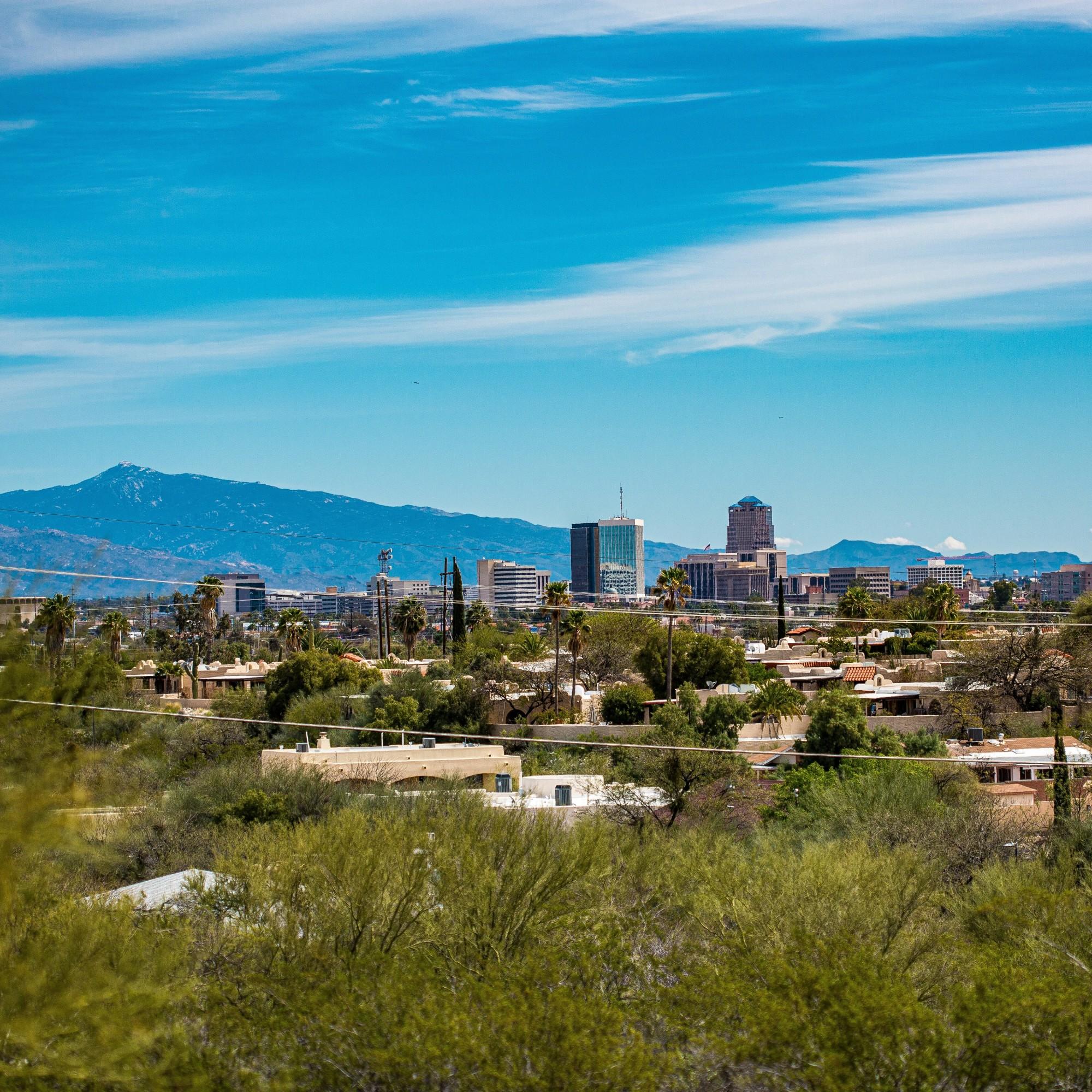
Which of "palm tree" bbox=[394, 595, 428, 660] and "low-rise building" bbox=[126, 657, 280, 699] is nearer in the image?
"low-rise building" bbox=[126, 657, 280, 699]

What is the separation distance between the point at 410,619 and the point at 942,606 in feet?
102

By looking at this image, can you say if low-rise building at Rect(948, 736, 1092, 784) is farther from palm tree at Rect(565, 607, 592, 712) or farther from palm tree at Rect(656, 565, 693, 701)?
palm tree at Rect(565, 607, 592, 712)

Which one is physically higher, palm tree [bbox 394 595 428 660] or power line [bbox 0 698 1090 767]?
palm tree [bbox 394 595 428 660]

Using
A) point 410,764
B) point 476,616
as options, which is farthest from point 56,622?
point 476,616

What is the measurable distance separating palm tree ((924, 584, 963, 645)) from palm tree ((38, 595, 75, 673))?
6221cm

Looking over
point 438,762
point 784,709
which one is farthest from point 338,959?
point 784,709

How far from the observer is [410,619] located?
88125mm

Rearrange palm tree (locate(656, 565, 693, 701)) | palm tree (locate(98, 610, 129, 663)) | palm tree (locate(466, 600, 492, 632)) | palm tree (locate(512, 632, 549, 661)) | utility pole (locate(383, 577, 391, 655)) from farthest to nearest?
palm tree (locate(466, 600, 492, 632)) < utility pole (locate(383, 577, 391, 655)) < palm tree (locate(512, 632, 549, 661)) < palm tree (locate(656, 565, 693, 701)) < palm tree (locate(98, 610, 129, 663))

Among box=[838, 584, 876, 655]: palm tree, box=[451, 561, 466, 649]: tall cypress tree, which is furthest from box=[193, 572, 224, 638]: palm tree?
box=[838, 584, 876, 655]: palm tree

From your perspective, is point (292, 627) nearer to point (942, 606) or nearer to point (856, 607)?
point (856, 607)

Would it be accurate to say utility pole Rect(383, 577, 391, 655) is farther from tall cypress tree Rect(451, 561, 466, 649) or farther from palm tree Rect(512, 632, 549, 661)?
tall cypress tree Rect(451, 561, 466, 649)

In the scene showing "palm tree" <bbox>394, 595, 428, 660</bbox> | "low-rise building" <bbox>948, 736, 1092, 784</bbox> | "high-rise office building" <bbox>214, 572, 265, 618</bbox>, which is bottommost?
"low-rise building" <bbox>948, 736, 1092, 784</bbox>

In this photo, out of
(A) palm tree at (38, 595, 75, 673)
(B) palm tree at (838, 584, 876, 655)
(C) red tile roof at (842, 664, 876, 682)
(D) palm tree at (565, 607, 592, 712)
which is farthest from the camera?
(B) palm tree at (838, 584, 876, 655)

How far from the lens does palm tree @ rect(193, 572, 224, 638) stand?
6525 centimetres
